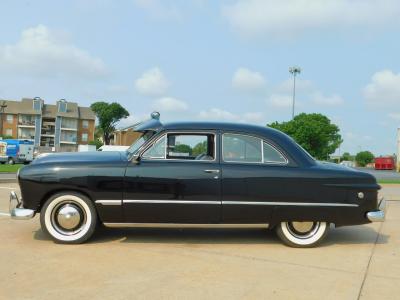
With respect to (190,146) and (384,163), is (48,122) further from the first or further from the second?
(190,146)

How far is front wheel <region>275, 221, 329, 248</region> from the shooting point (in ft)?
20.0

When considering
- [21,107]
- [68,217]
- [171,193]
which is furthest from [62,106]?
[171,193]

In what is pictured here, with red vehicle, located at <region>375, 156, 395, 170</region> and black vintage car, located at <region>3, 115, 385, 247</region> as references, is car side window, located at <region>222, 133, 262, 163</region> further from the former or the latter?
red vehicle, located at <region>375, 156, 395, 170</region>

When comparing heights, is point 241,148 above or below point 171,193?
above

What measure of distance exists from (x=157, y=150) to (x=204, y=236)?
1464 millimetres

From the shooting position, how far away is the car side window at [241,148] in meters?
6.06

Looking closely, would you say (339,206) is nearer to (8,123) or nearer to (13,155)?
(13,155)

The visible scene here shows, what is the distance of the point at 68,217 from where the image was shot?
589cm

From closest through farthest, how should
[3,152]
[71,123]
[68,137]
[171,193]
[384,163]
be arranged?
1. [171,193]
2. [3,152]
3. [384,163]
4. [71,123]
5. [68,137]

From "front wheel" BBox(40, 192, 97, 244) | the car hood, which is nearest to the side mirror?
the car hood

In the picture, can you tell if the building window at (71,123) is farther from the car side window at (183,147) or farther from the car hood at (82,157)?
the car side window at (183,147)

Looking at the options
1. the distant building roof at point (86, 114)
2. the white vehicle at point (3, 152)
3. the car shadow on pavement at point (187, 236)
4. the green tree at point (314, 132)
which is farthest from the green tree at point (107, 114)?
the car shadow on pavement at point (187, 236)

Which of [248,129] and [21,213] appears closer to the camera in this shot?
[21,213]

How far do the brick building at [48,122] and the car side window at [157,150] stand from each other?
288 feet
